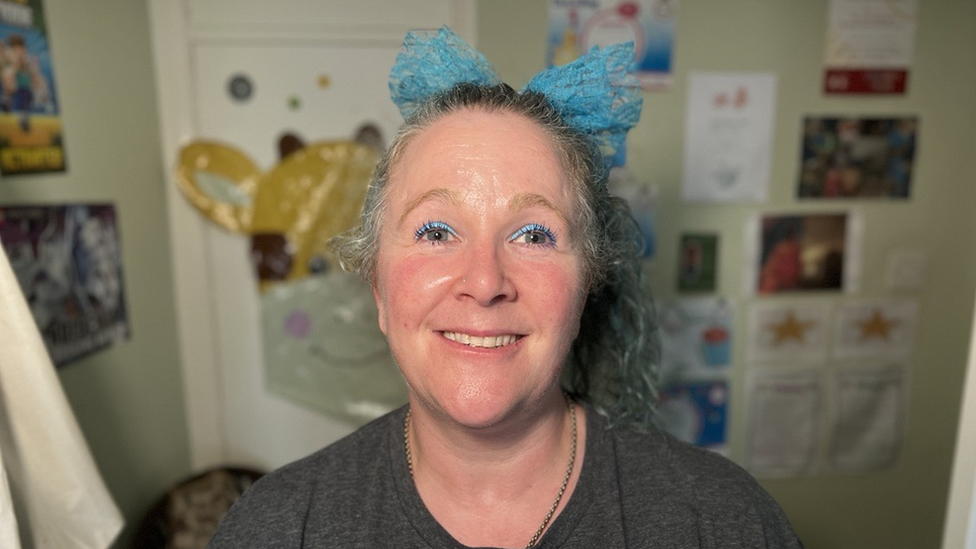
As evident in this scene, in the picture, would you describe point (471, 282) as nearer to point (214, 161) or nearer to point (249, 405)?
point (214, 161)

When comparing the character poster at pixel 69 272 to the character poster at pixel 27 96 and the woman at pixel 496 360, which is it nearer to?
the character poster at pixel 27 96

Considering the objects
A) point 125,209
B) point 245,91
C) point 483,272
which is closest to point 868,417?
point 483,272

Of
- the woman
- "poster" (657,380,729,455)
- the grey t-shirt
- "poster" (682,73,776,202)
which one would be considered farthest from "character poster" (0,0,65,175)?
"poster" (657,380,729,455)

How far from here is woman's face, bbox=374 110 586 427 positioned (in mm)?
882

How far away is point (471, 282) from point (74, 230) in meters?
1.21

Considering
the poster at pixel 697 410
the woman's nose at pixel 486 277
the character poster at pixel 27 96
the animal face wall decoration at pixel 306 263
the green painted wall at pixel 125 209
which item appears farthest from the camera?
the poster at pixel 697 410

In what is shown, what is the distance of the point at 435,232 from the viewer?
3.07 ft

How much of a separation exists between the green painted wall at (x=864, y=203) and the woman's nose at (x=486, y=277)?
1229 millimetres

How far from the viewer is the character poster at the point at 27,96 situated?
4.45 ft

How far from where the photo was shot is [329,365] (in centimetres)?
222

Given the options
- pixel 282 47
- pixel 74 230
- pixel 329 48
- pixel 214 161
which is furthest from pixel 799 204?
pixel 74 230

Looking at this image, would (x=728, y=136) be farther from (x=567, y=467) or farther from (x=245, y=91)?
(x=245, y=91)

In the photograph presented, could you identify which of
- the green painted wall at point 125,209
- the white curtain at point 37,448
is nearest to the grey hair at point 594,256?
the white curtain at point 37,448

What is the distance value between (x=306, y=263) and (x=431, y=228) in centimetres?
130
